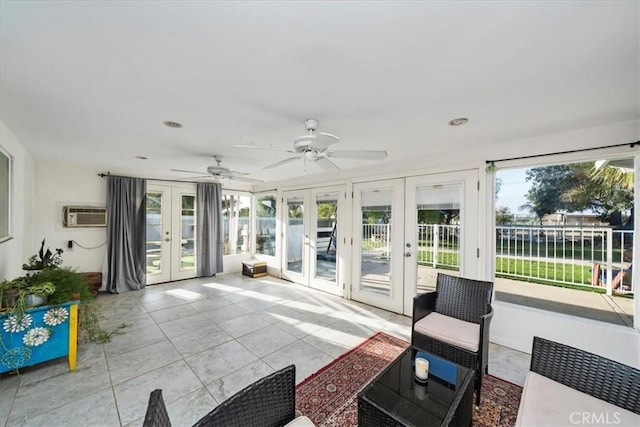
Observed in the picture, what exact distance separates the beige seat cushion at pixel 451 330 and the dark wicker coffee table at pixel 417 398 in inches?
13.5

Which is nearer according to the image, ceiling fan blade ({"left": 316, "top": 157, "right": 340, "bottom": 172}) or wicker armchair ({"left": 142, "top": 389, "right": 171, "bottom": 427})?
wicker armchair ({"left": 142, "top": 389, "right": 171, "bottom": 427})

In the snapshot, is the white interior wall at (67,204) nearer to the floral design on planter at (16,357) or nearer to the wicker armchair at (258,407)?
the floral design on planter at (16,357)

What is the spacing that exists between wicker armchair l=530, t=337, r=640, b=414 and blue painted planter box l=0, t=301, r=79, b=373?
12.7 ft

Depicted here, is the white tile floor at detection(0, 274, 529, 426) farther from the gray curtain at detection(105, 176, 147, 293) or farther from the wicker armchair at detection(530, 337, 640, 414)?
the wicker armchair at detection(530, 337, 640, 414)

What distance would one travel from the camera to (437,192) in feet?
11.4

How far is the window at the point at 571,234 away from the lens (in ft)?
8.83

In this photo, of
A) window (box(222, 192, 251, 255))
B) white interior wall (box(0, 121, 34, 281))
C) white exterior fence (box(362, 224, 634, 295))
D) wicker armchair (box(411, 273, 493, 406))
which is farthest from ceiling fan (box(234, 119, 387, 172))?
window (box(222, 192, 251, 255))

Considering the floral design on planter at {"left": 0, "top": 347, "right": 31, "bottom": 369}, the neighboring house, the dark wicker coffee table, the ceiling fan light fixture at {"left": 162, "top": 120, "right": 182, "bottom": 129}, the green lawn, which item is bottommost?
the floral design on planter at {"left": 0, "top": 347, "right": 31, "bottom": 369}

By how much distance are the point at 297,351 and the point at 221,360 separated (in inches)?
30.6

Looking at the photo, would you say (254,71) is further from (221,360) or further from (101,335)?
(101,335)

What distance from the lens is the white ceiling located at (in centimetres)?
116

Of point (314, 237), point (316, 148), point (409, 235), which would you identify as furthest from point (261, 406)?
point (314, 237)

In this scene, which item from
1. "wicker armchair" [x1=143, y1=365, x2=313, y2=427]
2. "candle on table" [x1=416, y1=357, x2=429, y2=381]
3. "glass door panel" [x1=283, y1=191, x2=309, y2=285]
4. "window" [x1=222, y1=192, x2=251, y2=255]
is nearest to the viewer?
"wicker armchair" [x1=143, y1=365, x2=313, y2=427]

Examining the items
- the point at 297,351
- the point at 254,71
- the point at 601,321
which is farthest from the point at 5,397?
the point at 601,321
